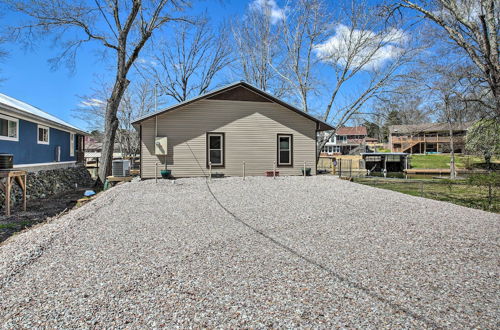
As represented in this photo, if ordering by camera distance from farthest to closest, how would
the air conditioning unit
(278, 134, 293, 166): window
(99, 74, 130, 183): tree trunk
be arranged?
1. (99, 74, 130, 183): tree trunk
2. (278, 134, 293, 166): window
3. the air conditioning unit

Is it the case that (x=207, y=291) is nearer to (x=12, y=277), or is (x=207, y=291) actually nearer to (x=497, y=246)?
(x=12, y=277)

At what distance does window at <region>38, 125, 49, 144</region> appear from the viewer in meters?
14.0

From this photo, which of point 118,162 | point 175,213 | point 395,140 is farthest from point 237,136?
point 395,140

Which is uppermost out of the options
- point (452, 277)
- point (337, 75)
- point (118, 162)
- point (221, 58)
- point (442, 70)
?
point (221, 58)

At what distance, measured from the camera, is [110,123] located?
14.4 metres

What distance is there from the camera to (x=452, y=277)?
3.24 meters

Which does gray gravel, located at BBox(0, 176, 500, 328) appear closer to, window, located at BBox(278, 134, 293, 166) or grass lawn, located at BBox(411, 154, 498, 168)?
window, located at BBox(278, 134, 293, 166)

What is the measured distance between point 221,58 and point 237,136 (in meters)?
15.2

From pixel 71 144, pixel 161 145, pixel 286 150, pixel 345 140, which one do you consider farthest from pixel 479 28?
pixel 345 140

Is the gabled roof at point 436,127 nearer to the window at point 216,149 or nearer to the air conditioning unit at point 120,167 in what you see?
the window at point 216,149

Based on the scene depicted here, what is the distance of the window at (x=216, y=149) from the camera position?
13.2 meters

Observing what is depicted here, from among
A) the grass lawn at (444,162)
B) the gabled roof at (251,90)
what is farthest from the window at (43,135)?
the grass lawn at (444,162)

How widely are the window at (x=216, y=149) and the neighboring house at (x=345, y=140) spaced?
2001 inches

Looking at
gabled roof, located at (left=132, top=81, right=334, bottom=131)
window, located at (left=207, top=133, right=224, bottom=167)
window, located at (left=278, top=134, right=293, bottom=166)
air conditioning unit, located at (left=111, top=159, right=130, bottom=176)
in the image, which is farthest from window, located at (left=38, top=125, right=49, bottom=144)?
window, located at (left=278, top=134, right=293, bottom=166)
